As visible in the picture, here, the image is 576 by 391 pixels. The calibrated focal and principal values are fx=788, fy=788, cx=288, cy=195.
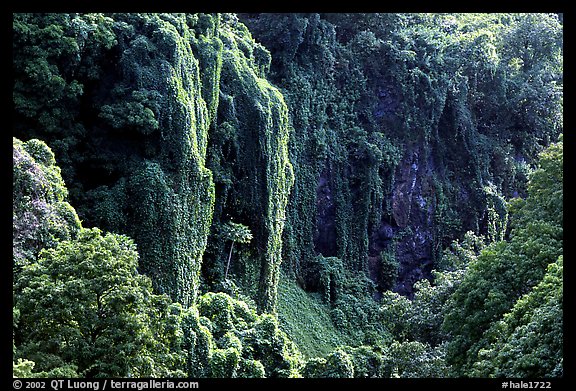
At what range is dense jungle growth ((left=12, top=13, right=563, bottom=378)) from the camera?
1053cm

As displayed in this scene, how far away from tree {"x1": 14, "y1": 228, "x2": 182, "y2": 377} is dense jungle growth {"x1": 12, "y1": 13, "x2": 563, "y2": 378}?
3 cm

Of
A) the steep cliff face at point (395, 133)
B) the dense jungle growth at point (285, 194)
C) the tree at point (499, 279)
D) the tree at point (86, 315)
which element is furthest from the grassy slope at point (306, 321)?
the tree at point (86, 315)

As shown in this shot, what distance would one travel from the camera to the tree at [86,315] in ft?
31.4

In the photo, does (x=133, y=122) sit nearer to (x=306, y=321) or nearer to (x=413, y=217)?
(x=306, y=321)

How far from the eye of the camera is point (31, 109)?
1460 cm

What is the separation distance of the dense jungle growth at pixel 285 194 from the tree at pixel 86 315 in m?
0.03

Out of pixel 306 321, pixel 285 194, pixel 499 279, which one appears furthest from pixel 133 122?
pixel 306 321

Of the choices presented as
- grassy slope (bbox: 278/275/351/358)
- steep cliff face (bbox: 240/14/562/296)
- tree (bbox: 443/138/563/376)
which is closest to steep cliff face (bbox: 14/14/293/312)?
tree (bbox: 443/138/563/376)

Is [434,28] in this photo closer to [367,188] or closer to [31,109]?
[367,188]

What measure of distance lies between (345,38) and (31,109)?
1654 cm
